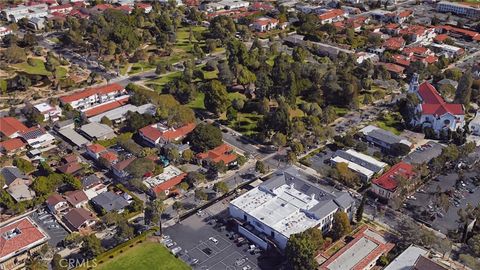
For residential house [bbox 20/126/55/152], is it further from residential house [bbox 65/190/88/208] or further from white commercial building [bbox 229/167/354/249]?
white commercial building [bbox 229/167/354/249]

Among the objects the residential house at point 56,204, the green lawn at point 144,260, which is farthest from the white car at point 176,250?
the residential house at point 56,204

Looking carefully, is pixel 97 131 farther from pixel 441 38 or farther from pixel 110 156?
pixel 441 38

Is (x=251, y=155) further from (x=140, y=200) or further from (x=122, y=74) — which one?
(x=122, y=74)

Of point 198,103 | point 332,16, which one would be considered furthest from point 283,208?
point 332,16

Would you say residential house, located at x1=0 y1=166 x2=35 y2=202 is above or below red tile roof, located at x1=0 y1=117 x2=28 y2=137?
below

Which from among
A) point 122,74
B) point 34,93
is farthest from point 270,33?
point 34,93

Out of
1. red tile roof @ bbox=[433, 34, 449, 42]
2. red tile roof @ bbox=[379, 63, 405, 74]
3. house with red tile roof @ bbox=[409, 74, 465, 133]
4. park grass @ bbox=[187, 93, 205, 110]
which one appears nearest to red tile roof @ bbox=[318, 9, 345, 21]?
red tile roof @ bbox=[433, 34, 449, 42]

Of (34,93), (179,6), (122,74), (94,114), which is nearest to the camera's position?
(94,114)
